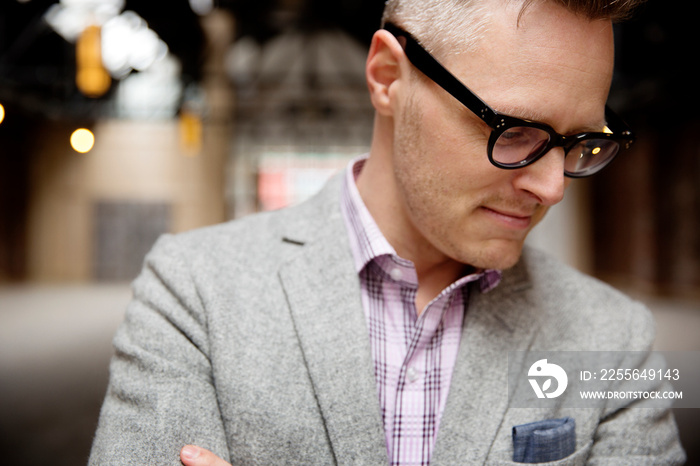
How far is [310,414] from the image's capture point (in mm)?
1031

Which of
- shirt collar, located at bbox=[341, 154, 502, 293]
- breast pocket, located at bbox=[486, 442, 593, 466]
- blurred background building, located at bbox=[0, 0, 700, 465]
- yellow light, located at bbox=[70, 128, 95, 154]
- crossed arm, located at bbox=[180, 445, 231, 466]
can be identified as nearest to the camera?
crossed arm, located at bbox=[180, 445, 231, 466]

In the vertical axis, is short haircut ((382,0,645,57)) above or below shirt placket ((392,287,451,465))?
above

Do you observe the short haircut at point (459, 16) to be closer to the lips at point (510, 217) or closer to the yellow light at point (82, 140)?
the lips at point (510, 217)

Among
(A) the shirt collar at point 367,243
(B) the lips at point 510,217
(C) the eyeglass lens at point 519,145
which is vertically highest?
(C) the eyeglass lens at point 519,145

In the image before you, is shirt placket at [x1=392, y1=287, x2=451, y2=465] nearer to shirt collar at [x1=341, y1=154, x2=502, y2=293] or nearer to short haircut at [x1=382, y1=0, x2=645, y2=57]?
shirt collar at [x1=341, y1=154, x2=502, y2=293]

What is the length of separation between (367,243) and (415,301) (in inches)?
7.0

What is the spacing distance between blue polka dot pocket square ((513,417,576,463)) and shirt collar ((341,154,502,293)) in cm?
32

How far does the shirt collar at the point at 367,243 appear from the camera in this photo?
119cm

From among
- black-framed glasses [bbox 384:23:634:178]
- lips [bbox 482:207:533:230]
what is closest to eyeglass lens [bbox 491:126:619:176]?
black-framed glasses [bbox 384:23:634:178]

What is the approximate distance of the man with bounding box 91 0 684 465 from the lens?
100cm

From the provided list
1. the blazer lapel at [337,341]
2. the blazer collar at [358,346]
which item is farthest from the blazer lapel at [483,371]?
the blazer lapel at [337,341]

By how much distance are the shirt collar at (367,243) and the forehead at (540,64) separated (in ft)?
1.24

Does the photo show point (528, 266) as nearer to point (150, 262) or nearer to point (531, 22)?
point (531, 22)

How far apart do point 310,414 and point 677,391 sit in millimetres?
915
